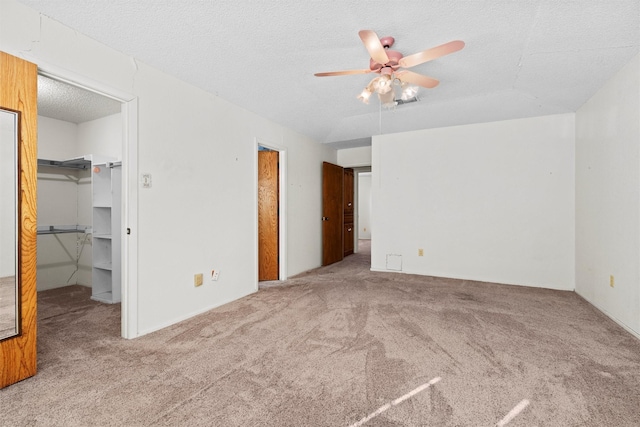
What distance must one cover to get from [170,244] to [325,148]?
11.7 ft

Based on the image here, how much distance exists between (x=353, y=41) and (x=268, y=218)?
2770mm

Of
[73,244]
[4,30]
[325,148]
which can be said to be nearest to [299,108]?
[325,148]

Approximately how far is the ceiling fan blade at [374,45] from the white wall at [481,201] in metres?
2.76

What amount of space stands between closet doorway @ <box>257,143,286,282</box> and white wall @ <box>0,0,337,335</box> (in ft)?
1.52

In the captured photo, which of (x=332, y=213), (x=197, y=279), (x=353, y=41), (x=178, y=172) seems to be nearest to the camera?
(x=353, y=41)

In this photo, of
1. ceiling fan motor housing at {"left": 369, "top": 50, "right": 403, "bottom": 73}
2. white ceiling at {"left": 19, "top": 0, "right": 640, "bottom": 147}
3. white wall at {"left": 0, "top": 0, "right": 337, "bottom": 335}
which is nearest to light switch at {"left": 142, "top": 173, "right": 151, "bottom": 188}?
white wall at {"left": 0, "top": 0, "right": 337, "bottom": 335}

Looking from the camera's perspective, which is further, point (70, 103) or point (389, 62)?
point (70, 103)

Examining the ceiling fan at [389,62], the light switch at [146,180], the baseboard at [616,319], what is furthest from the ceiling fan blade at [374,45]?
the baseboard at [616,319]

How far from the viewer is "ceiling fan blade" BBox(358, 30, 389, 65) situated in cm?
184

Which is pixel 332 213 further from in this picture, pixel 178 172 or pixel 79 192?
pixel 79 192

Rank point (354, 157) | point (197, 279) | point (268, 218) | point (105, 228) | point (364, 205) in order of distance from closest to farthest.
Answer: point (197, 279) → point (105, 228) → point (268, 218) → point (354, 157) → point (364, 205)

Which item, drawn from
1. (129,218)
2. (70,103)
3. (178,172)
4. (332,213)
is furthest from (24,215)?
(332,213)

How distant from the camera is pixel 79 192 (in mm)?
4215

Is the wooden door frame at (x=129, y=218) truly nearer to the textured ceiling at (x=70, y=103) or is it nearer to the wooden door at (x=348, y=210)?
the textured ceiling at (x=70, y=103)
